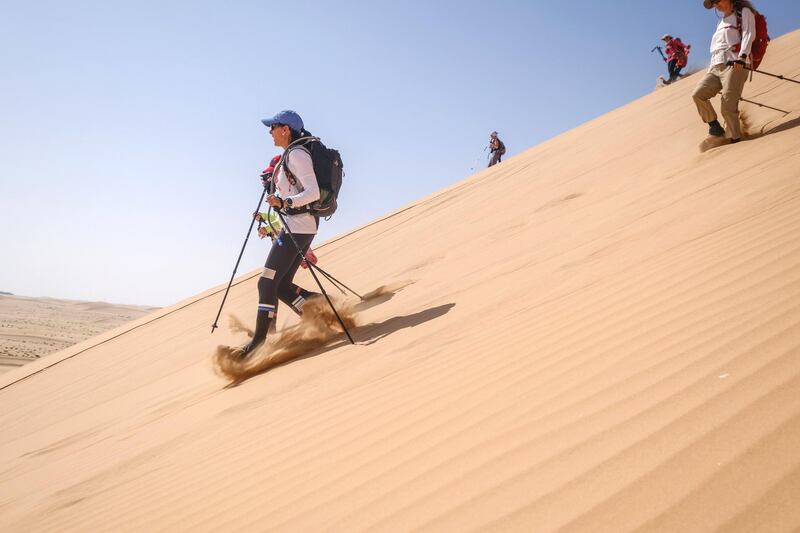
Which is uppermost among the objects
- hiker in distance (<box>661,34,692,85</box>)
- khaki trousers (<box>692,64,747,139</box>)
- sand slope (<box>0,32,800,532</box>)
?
hiker in distance (<box>661,34,692,85</box>)

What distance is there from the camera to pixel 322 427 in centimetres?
250

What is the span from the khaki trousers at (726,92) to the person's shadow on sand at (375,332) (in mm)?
3915

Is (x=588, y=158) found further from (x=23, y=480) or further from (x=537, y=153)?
(x=23, y=480)

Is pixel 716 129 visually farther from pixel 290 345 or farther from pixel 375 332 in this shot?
pixel 290 345

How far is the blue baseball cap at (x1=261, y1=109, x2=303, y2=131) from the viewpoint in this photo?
434 centimetres

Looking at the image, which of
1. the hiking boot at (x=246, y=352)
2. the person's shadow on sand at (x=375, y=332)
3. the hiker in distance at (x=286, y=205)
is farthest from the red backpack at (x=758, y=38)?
the hiking boot at (x=246, y=352)

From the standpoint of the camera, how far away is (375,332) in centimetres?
446

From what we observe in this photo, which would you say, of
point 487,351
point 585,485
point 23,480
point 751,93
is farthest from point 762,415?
point 751,93

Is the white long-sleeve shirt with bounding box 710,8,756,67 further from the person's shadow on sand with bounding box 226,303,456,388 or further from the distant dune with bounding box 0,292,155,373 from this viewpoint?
the distant dune with bounding box 0,292,155,373

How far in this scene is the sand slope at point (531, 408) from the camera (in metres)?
1.36

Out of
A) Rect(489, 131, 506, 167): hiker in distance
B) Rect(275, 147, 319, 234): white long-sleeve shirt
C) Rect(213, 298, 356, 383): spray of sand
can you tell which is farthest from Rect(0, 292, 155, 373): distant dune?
Rect(489, 131, 506, 167): hiker in distance

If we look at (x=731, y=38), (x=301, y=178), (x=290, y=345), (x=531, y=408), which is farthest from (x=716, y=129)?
(x=531, y=408)

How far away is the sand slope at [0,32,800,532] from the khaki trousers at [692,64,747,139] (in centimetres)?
36

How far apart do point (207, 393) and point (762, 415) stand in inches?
160
